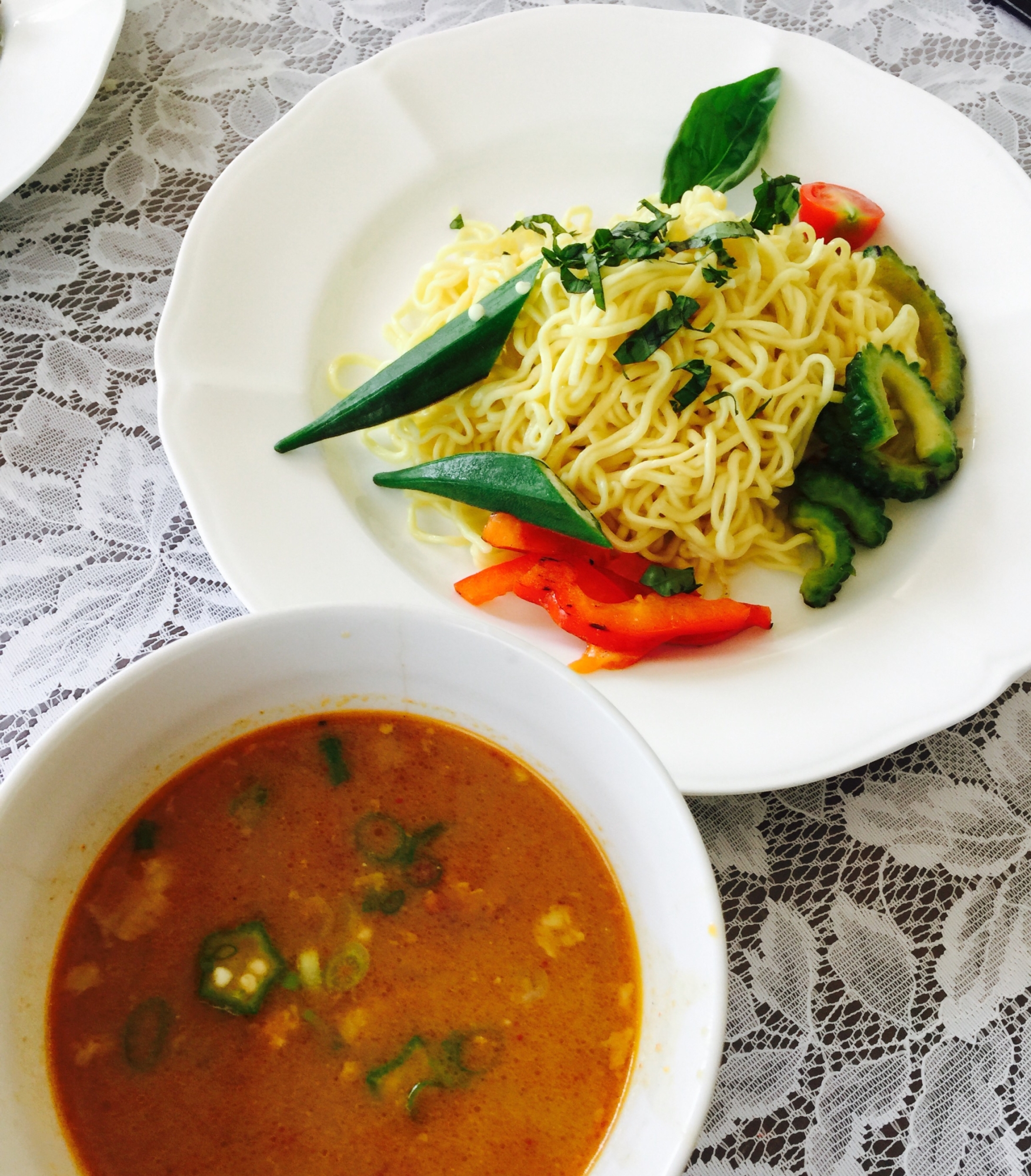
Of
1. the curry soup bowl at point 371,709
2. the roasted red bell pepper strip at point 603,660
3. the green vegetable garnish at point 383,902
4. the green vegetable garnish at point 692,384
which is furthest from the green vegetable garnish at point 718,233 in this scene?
the green vegetable garnish at point 383,902

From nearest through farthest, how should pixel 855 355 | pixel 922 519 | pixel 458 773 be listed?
pixel 458 773 → pixel 922 519 → pixel 855 355

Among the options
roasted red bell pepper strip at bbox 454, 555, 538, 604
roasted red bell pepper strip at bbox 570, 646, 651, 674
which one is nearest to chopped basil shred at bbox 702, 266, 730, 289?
roasted red bell pepper strip at bbox 454, 555, 538, 604

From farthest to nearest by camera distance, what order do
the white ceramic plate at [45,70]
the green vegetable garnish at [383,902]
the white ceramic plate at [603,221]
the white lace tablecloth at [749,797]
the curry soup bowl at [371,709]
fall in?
the white ceramic plate at [45,70] → the white ceramic plate at [603,221] → the white lace tablecloth at [749,797] → the green vegetable garnish at [383,902] → the curry soup bowl at [371,709]

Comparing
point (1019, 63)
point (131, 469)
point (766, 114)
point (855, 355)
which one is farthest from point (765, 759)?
point (1019, 63)

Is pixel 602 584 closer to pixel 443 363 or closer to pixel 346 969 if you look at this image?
pixel 443 363

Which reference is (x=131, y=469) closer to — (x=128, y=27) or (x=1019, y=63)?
(x=128, y=27)

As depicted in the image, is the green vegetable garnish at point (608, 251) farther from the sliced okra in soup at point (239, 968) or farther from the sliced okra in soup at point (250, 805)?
the sliced okra in soup at point (239, 968)

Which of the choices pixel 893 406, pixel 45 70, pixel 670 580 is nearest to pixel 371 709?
pixel 670 580
